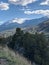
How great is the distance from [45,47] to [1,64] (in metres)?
17.7

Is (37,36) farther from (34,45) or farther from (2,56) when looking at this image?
(2,56)

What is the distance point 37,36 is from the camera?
1243 inches

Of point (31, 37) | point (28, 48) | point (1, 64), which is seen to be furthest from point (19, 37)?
point (1, 64)

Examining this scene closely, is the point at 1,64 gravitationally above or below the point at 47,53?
above

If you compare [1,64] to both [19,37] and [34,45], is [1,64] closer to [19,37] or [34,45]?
[34,45]

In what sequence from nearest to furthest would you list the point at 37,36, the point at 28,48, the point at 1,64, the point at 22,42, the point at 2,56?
the point at 1,64, the point at 2,56, the point at 28,48, the point at 22,42, the point at 37,36

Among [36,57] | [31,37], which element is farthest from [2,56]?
[31,37]

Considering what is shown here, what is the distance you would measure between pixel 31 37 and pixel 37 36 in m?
1.29

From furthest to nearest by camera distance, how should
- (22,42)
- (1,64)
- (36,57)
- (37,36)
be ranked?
(37,36)
(22,42)
(36,57)
(1,64)

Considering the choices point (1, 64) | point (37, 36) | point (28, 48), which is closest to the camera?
point (1, 64)

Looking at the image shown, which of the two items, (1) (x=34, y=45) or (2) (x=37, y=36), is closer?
(1) (x=34, y=45)

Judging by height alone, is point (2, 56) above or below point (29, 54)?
above

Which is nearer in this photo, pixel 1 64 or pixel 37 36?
pixel 1 64

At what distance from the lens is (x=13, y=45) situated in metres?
29.9
